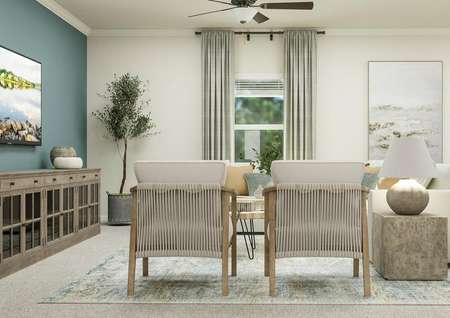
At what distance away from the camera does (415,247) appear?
3.90m

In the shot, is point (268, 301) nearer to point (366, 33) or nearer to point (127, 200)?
point (127, 200)

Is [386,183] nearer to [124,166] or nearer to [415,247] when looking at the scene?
[415,247]

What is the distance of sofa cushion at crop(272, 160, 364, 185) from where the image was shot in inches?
137

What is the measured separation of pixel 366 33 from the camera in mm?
8148

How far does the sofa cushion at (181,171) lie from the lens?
3494 millimetres

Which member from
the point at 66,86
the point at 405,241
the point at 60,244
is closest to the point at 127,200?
the point at 66,86

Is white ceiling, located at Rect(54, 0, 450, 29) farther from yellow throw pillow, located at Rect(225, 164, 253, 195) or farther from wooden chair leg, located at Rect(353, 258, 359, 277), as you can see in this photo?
wooden chair leg, located at Rect(353, 258, 359, 277)

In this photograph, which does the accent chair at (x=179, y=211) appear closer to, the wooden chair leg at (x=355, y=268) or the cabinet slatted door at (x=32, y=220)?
the wooden chair leg at (x=355, y=268)

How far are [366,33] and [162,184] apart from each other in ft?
18.4

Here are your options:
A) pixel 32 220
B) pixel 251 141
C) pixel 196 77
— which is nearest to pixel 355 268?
pixel 32 220

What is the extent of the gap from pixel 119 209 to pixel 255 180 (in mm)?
2035

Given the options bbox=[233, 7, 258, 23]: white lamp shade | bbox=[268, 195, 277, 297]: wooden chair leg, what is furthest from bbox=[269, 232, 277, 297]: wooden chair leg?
bbox=[233, 7, 258, 23]: white lamp shade

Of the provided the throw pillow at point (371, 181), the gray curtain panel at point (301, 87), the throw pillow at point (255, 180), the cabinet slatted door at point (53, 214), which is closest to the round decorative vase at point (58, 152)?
the cabinet slatted door at point (53, 214)

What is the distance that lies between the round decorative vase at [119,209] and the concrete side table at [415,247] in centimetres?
446
